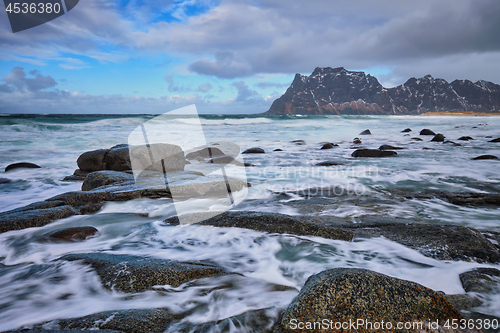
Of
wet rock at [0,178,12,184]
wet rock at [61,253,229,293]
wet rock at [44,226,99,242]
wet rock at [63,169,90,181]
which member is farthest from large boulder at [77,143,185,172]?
wet rock at [61,253,229,293]

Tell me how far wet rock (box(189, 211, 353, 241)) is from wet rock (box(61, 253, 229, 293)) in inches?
31.8

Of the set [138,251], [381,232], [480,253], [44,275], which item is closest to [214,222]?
[138,251]

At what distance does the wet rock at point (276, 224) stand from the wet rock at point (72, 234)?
3.72 feet

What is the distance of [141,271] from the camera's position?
1853mm

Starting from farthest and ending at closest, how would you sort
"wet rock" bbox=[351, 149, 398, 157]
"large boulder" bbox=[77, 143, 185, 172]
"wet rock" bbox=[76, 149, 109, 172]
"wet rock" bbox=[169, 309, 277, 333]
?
1. "wet rock" bbox=[351, 149, 398, 157]
2. "wet rock" bbox=[76, 149, 109, 172]
3. "large boulder" bbox=[77, 143, 185, 172]
4. "wet rock" bbox=[169, 309, 277, 333]

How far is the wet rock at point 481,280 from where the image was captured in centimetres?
168

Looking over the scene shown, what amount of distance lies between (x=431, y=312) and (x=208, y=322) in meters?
1.11

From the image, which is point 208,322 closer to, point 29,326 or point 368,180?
point 29,326

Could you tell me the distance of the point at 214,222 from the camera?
9.84ft

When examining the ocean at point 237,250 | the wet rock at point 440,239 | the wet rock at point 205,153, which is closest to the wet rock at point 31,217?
the ocean at point 237,250

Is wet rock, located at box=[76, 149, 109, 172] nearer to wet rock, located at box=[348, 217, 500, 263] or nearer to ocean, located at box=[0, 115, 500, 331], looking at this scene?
ocean, located at box=[0, 115, 500, 331]

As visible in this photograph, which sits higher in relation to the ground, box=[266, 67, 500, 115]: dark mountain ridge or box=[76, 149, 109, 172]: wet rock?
box=[266, 67, 500, 115]: dark mountain ridge

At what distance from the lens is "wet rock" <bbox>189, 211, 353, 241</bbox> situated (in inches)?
102

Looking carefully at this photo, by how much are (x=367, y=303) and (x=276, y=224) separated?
1.48m
